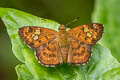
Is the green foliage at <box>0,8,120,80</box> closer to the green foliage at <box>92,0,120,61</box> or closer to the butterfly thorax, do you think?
the butterfly thorax

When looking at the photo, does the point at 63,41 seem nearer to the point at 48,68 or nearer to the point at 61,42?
the point at 61,42

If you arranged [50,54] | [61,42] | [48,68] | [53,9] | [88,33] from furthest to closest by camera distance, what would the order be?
[53,9] < [88,33] < [61,42] < [50,54] < [48,68]

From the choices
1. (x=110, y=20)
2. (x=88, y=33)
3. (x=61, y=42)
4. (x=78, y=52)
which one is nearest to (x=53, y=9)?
(x=110, y=20)

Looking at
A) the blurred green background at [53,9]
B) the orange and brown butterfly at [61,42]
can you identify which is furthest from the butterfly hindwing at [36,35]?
the blurred green background at [53,9]

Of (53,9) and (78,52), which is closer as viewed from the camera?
(78,52)

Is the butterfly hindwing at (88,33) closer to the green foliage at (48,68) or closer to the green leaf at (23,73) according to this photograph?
the green foliage at (48,68)

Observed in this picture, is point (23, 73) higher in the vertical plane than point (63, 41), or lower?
lower

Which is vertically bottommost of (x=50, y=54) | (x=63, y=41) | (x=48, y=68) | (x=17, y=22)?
(x=48, y=68)

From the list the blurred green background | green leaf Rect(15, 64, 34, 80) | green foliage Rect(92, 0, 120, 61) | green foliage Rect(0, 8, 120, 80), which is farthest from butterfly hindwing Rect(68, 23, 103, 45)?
the blurred green background
